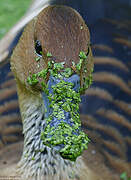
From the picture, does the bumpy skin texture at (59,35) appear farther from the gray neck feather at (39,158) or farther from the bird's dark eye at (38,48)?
the gray neck feather at (39,158)

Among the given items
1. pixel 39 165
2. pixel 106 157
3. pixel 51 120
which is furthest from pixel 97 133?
pixel 51 120

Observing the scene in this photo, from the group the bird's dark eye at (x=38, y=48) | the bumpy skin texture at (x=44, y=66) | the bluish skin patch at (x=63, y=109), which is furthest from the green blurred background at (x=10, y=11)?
the bluish skin patch at (x=63, y=109)

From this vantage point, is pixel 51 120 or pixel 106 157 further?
pixel 106 157

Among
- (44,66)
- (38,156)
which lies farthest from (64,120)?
(38,156)

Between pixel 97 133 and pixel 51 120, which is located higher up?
pixel 51 120

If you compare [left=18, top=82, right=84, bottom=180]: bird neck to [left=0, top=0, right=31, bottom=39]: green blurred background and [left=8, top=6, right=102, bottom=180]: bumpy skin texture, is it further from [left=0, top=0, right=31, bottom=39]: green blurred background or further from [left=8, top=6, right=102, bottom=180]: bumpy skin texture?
[left=0, top=0, right=31, bottom=39]: green blurred background

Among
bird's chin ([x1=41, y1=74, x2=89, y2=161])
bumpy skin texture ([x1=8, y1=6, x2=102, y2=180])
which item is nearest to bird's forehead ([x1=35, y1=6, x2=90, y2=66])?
bumpy skin texture ([x1=8, y1=6, x2=102, y2=180])

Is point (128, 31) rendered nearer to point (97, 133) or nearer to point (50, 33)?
point (97, 133)
